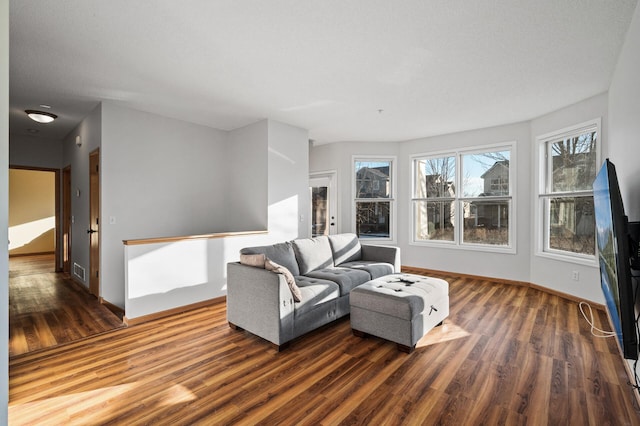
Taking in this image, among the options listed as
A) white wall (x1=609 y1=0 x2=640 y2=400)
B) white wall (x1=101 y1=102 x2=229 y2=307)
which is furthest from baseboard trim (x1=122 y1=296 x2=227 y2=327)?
white wall (x1=609 y1=0 x2=640 y2=400)

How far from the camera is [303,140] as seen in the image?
524 centimetres

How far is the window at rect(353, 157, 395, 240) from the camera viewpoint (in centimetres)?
632

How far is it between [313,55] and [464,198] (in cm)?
398

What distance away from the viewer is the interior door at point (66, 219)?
5.61 meters

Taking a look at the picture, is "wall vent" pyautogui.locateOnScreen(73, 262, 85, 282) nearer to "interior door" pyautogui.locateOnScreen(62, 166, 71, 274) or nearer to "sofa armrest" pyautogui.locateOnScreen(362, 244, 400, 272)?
"interior door" pyautogui.locateOnScreen(62, 166, 71, 274)

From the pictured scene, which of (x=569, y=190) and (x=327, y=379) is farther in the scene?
(x=569, y=190)

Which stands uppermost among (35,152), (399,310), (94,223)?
(35,152)

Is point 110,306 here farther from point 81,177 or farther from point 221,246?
point 81,177

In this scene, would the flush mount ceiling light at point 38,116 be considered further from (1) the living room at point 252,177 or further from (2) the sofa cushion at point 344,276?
(2) the sofa cushion at point 344,276

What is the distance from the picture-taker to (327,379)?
2.25 meters

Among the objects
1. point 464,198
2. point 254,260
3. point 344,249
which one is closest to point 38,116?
point 254,260

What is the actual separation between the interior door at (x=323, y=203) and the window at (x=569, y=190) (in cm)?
353

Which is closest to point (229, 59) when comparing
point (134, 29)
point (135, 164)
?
point (134, 29)

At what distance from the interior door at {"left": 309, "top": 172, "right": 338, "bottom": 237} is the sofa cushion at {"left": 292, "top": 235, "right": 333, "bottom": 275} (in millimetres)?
2205
